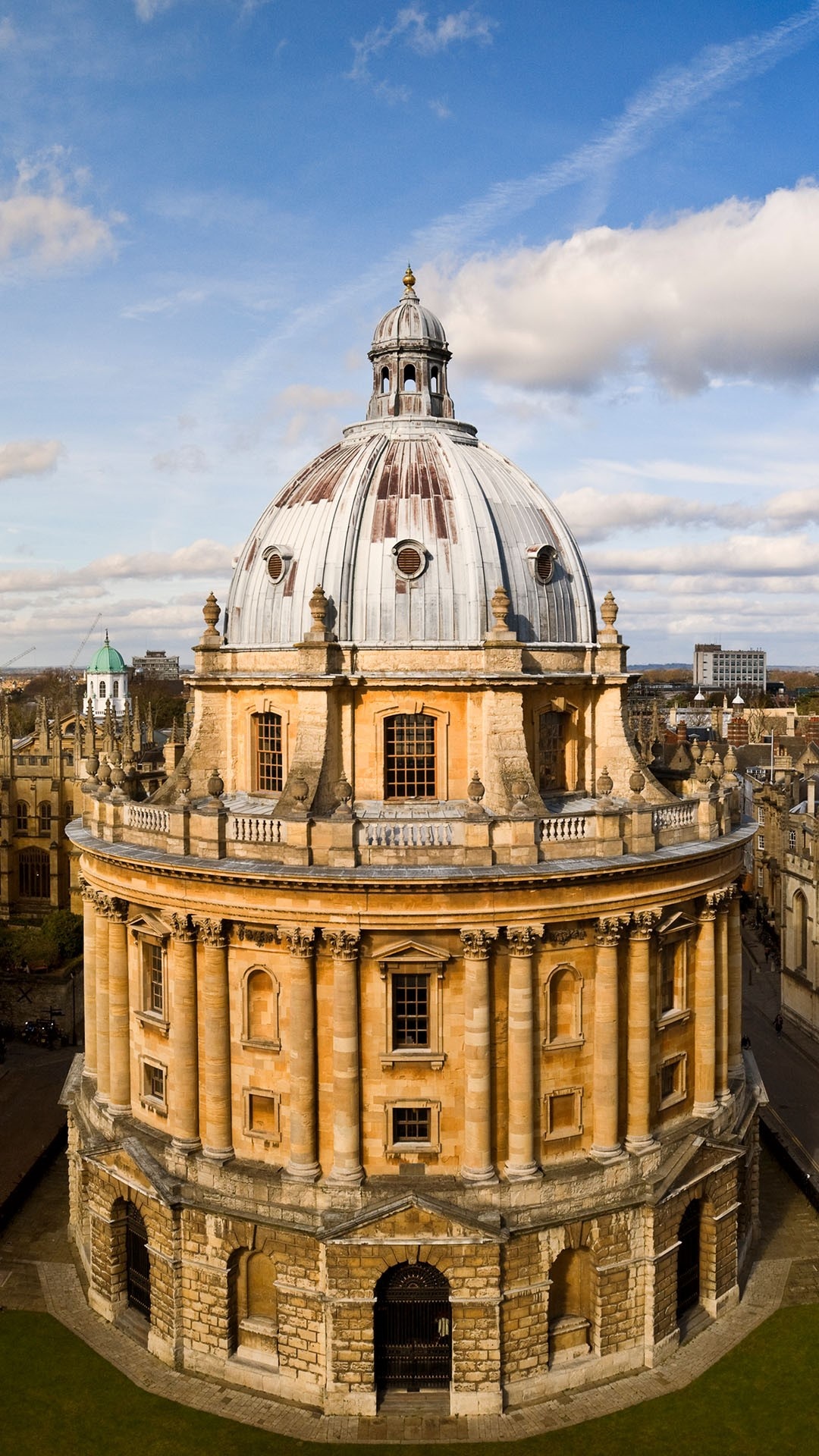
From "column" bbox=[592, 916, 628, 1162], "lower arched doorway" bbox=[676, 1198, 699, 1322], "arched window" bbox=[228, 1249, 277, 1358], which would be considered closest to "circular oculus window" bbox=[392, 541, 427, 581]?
"column" bbox=[592, 916, 628, 1162]

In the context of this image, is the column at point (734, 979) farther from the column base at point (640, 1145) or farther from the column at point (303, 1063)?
the column at point (303, 1063)

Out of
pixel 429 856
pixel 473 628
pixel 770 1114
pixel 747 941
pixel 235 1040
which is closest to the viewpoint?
pixel 429 856

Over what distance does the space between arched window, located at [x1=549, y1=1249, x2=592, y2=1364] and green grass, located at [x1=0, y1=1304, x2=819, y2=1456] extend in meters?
2.31

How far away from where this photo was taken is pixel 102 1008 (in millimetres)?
36750

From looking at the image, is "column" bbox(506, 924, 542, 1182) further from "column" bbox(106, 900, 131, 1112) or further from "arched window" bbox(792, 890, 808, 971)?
"arched window" bbox(792, 890, 808, 971)

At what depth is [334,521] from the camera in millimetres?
35906

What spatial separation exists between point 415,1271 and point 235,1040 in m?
8.02

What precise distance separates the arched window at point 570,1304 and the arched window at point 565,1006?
6159 millimetres

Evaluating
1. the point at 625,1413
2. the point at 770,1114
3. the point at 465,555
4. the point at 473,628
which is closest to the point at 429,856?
the point at 473,628

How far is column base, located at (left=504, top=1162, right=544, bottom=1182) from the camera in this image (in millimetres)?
30656

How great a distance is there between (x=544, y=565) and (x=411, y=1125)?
17739 mm

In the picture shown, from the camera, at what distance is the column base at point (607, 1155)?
31875mm

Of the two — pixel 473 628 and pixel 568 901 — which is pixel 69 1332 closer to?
pixel 568 901

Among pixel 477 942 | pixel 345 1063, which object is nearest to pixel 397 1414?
pixel 345 1063
